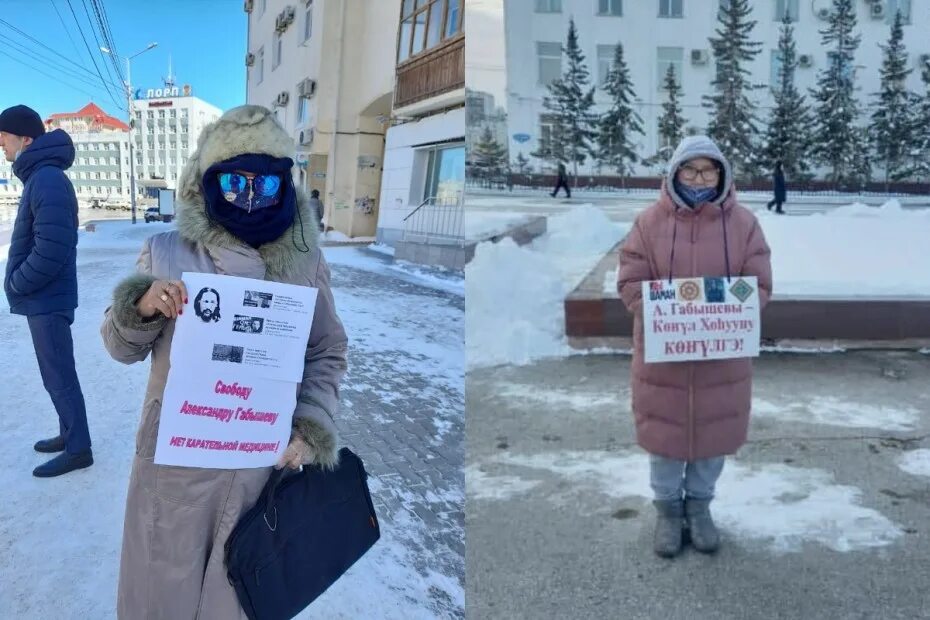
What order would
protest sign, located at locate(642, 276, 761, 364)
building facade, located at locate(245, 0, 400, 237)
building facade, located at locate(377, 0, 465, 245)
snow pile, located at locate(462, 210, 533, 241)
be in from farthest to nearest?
building facade, located at locate(245, 0, 400, 237) < building facade, located at locate(377, 0, 465, 245) < snow pile, located at locate(462, 210, 533, 241) < protest sign, located at locate(642, 276, 761, 364)

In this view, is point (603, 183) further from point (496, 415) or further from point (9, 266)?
point (9, 266)

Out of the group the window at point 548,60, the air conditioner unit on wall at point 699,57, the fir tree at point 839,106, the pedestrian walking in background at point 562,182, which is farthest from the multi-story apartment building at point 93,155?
the fir tree at point 839,106

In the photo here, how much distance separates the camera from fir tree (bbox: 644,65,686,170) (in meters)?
3.80

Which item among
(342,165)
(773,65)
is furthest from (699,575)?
(342,165)

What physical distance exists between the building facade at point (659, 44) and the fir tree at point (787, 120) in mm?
43

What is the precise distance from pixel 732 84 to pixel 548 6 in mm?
1133

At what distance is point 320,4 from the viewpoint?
1436 centimetres

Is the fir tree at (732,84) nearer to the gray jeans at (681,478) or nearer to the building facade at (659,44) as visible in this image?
the building facade at (659,44)

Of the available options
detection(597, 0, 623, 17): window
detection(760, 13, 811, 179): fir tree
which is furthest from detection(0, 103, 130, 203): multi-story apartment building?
detection(760, 13, 811, 179): fir tree

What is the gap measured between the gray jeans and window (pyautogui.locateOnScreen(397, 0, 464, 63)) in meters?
7.93

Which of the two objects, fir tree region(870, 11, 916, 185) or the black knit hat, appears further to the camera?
fir tree region(870, 11, 916, 185)

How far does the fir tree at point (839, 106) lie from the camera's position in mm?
3863

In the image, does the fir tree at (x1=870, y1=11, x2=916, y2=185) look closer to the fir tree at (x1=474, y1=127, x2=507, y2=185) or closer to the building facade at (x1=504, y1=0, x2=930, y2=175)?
the building facade at (x1=504, y1=0, x2=930, y2=175)

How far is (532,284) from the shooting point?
14.0 ft
